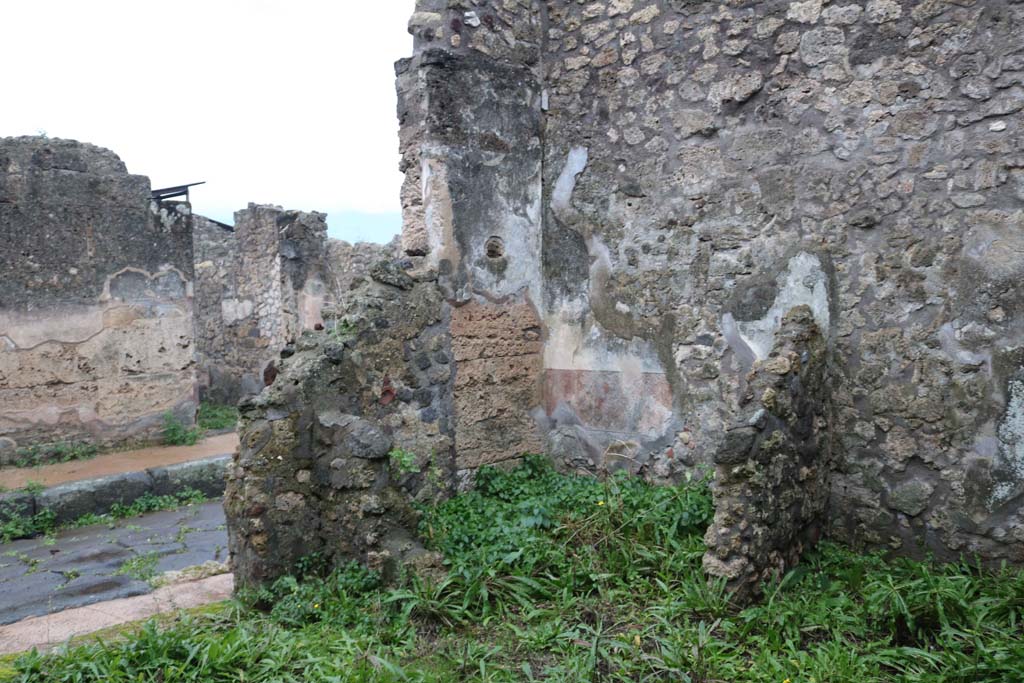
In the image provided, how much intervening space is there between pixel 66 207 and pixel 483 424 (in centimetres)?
584

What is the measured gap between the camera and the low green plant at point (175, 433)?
9195 millimetres

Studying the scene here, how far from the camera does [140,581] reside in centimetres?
492

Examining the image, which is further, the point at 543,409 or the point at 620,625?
the point at 543,409

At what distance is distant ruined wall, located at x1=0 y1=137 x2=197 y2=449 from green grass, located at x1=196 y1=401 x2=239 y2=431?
0.81 meters

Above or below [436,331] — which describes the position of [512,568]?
below

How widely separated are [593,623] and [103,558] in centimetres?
386

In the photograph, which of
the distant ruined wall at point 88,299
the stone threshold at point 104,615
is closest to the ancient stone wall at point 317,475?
the stone threshold at point 104,615

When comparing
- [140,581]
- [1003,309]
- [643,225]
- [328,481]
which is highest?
[643,225]

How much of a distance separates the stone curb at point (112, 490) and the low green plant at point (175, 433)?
1.32 meters

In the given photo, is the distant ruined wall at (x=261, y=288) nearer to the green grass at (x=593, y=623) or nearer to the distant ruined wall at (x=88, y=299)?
the distant ruined wall at (x=88, y=299)

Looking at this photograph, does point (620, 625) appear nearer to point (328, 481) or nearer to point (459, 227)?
point (328, 481)

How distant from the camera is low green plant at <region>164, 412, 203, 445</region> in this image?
920 centimetres

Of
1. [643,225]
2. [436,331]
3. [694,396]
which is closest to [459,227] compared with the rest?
[436,331]

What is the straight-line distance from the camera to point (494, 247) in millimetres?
5285
